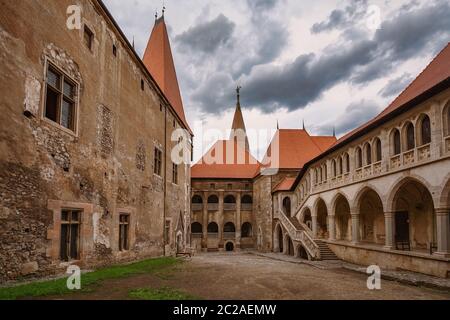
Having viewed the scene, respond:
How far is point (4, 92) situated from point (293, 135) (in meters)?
35.3

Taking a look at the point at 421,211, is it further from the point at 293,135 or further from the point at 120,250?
the point at 293,135

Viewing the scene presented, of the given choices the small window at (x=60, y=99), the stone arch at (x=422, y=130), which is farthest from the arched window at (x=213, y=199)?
the small window at (x=60, y=99)

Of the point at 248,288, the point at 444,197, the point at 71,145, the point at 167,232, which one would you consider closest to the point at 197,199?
the point at 167,232

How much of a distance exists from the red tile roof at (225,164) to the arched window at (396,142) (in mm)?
27648

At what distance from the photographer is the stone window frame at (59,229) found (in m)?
8.95

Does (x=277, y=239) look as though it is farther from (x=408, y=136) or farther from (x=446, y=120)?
(x=446, y=120)

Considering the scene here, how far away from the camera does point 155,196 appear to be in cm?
1834

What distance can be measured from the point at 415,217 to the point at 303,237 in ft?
26.5

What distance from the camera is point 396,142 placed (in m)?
15.9

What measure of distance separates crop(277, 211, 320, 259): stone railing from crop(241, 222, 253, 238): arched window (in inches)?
543

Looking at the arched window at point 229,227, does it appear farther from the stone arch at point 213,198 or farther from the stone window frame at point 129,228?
the stone window frame at point 129,228

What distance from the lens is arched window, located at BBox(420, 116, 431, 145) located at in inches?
535

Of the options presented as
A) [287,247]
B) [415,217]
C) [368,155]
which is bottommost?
[287,247]
